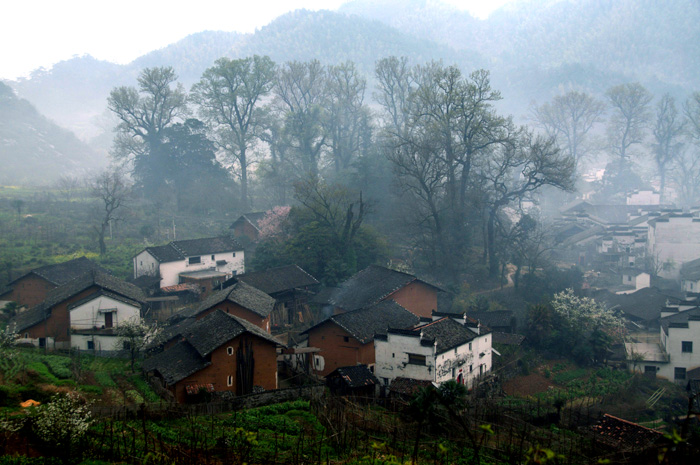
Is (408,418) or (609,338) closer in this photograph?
(408,418)

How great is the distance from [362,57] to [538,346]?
303 feet

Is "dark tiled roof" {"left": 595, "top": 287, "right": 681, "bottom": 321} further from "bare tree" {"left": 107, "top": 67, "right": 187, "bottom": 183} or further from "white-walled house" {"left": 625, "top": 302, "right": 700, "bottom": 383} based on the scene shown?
"bare tree" {"left": 107, "top": 67, "right": 187, "bottom": 183}

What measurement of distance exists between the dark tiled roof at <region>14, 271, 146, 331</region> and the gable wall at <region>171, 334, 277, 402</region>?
9.18 metres

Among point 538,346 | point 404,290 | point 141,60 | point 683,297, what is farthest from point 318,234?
point 141,60

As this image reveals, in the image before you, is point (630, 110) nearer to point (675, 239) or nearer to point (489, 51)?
point (675, 239)

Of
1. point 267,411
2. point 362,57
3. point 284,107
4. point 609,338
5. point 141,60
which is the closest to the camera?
point 267,411

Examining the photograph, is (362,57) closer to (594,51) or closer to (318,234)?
(594,51)

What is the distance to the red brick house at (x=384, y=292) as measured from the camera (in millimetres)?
28531

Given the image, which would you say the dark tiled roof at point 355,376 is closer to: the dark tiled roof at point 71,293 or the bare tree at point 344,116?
the dark tiled roof at point 71,293

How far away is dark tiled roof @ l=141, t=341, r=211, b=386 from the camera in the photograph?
62.2ft

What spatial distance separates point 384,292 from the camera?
92.9 ft

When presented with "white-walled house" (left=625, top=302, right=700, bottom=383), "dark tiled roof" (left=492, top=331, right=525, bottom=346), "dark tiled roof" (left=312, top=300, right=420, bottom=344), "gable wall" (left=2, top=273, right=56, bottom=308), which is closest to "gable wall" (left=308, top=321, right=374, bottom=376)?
"dark tiled roof" (left=312, top=300, right=420, bottom=344)

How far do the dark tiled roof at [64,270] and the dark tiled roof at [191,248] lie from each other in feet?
12.2

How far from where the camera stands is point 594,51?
125188mm
